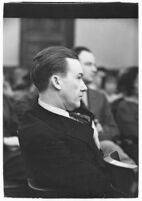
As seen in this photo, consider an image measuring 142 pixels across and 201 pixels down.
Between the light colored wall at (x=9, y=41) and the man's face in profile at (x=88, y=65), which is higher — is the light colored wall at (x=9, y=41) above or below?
above

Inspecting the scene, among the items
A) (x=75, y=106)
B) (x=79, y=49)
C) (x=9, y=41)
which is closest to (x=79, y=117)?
(x=75, y=106)

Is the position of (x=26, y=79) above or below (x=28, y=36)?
below

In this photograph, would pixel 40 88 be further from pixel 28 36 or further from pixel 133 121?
pixel 133 121

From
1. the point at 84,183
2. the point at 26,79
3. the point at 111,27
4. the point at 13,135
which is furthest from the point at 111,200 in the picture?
the point at 111,27

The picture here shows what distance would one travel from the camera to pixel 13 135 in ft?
3.88

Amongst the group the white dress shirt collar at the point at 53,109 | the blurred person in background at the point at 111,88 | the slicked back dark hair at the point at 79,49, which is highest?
the slicked back dark hair at the point at 79,49

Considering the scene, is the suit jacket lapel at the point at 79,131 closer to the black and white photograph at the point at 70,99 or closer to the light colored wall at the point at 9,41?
the black and white photograph at the point at 70,99

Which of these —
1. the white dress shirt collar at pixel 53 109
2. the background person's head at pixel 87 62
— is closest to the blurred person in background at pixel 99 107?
the background person's head at pixel 87 62

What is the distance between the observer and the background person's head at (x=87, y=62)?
1.17m

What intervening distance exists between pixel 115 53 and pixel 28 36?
35 cm

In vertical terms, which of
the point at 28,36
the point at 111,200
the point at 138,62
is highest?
the point at 28,36

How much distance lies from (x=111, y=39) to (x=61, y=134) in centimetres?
42

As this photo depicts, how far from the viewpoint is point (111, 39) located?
1.21m

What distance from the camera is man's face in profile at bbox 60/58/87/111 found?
1.10m
